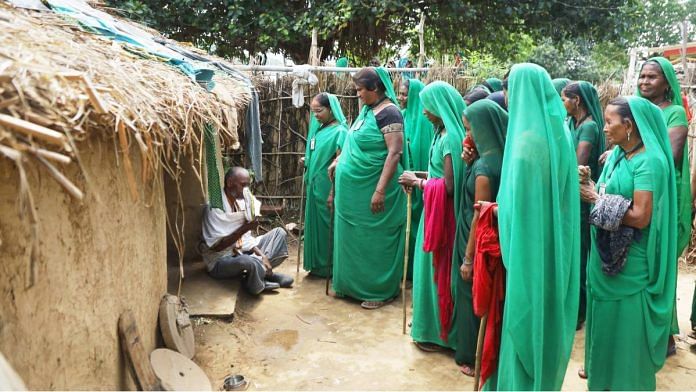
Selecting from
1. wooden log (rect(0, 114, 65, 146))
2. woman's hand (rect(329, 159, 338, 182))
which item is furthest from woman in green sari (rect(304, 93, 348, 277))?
wooden log (rect(0, 114, 65, 146))

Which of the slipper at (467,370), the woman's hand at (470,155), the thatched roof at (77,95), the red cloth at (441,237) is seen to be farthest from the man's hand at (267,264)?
the woman's hand at (470,155)

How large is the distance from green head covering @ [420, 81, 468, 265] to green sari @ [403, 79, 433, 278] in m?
1.52

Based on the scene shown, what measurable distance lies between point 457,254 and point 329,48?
7968 mm

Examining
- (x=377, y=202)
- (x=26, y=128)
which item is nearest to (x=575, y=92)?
(x=377, y=202)

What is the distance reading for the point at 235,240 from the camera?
509cm

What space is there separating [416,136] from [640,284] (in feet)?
9.57

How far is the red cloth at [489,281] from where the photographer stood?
9.59 ft

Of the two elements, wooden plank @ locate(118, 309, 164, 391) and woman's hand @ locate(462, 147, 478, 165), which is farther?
woman's hand @ locate(462, 147, 478, 165)

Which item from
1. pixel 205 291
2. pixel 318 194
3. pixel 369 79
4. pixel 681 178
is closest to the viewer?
pixel 681 178

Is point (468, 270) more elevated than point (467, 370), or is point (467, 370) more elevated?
point (468, 270)

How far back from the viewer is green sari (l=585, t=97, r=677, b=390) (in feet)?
10.1

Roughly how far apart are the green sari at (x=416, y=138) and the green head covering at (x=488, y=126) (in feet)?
7.90

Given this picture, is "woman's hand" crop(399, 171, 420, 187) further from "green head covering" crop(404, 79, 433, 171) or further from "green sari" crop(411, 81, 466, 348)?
"green head covering" crop(404, 79, 433, 171)

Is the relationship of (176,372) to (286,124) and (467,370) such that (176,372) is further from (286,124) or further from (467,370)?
(286,124)
